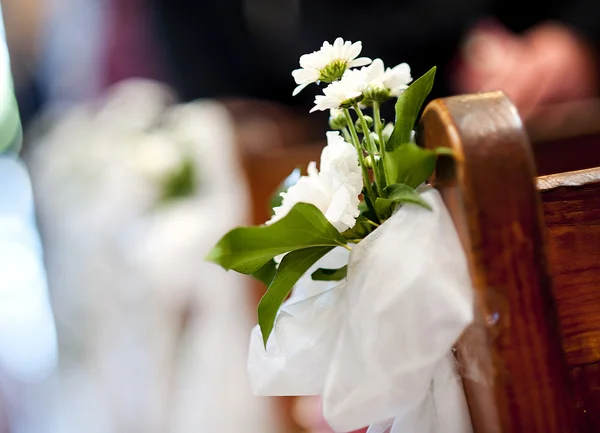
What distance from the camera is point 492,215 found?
27 cm

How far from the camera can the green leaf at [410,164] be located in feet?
1.00

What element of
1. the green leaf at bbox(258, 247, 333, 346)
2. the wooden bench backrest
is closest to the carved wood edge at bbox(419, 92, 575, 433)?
the wooden bench backrest

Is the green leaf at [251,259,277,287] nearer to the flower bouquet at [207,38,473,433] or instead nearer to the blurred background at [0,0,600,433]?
the flower bouquet at [207,38,473,433]

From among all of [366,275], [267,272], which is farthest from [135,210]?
[366,275]

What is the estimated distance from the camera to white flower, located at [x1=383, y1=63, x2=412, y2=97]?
0.36 meters

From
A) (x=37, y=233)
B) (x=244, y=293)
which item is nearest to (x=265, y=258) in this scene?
(x=244, y=293)

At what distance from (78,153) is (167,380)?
510 mm

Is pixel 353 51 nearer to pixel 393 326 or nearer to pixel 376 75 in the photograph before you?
pixel 376 75

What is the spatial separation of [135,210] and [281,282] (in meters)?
0.82

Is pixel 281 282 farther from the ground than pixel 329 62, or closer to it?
closer to it

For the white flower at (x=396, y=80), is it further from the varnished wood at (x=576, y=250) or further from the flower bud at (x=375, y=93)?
the varnished wood at (x=576, y=250)

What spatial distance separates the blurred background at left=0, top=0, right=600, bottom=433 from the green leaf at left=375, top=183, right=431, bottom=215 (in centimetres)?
68

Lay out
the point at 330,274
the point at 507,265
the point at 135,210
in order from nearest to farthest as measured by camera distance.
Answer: the point at 507,265
the point at 330,274
the point at 135,210

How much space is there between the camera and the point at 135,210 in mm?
1109
